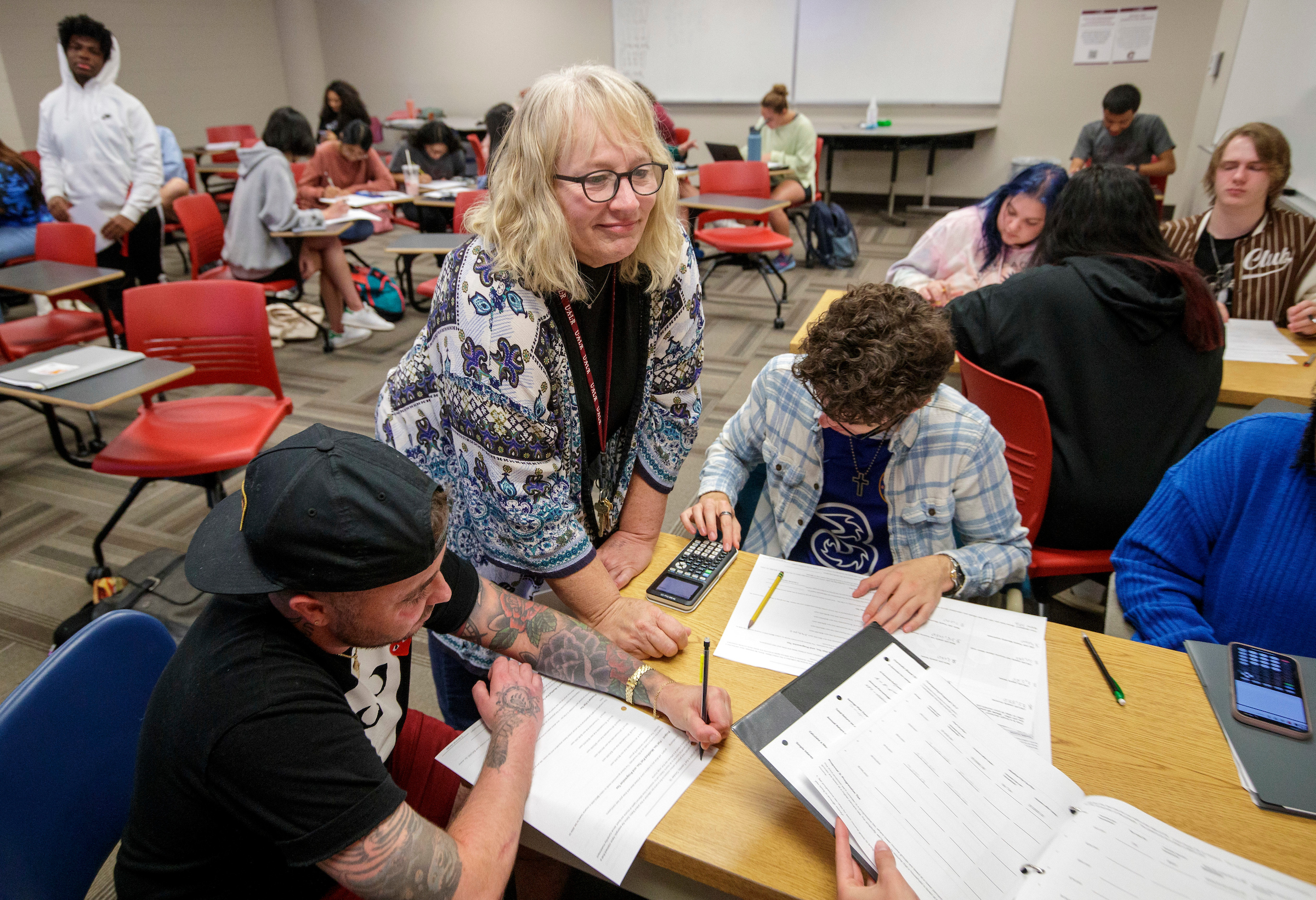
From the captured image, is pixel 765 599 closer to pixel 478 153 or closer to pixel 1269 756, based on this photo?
pixel 1269 756

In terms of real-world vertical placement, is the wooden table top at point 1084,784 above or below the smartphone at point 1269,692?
below

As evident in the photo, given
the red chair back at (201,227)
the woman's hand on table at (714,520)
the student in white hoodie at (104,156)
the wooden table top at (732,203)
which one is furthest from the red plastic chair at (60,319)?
the woman's hand on table at (714,520)

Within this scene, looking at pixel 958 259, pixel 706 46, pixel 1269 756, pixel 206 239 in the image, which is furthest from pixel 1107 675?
pixel 706 46

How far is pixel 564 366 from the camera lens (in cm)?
113

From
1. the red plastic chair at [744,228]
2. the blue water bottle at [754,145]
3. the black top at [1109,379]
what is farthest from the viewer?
the blue water bottle at [754,145]

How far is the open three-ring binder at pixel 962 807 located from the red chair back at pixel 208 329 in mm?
2392

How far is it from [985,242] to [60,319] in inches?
163

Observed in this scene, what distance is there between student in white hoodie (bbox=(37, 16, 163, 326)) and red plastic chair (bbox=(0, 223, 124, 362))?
0.65 meters

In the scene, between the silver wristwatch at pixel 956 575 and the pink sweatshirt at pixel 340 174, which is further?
the pink sweatshirt at pixel 340 174

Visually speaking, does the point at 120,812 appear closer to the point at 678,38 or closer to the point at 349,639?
the point at 349,639

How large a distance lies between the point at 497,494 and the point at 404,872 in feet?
1.64

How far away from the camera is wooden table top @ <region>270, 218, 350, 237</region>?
13.9ft

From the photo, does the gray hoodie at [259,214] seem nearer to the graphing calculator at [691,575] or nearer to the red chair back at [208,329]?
the red chair back at [208,329]

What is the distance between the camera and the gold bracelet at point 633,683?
1052 mm
